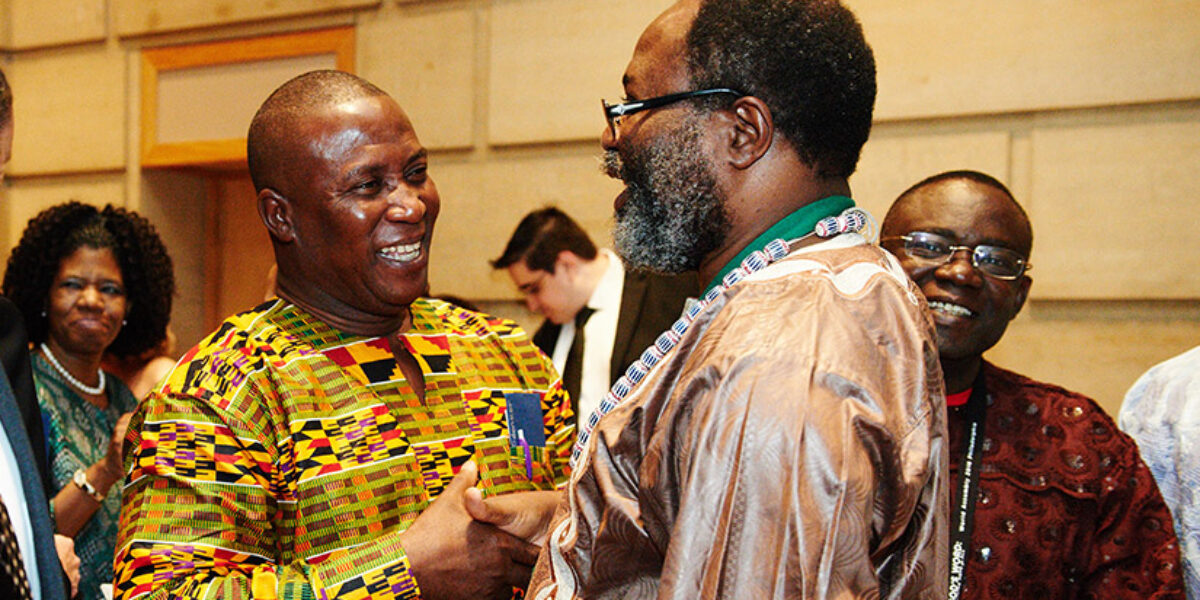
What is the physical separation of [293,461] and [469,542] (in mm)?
301

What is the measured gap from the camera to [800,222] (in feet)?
4.40

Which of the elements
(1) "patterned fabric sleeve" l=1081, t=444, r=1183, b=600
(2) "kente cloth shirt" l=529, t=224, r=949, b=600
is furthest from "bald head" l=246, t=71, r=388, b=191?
(1) "patterned fabric sleeve" l=1081, t=444, r=1183, b=600

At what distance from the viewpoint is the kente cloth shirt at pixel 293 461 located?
1440mm

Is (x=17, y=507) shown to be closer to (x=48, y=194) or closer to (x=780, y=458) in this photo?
(x=780, y=458)


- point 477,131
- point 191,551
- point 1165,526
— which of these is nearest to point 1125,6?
point 1165,526

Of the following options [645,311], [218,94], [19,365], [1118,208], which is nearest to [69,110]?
[218,94]

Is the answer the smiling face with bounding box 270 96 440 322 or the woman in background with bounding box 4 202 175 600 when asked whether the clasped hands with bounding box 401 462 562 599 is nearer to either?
the smiling face with bounding box 270 96 440 322

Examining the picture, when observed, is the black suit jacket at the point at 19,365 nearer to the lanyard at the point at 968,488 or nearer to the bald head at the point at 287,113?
the bald head at the point at 287,113

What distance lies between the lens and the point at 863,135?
1444 mm

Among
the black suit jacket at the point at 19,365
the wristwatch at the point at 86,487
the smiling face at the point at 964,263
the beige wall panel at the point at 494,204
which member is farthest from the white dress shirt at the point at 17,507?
the beige wall panel at the point at 494,204

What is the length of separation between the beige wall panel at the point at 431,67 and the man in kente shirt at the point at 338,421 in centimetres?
321

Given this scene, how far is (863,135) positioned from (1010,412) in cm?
105

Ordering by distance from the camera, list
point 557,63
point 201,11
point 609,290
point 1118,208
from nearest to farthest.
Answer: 1. point 1118,208
2. point 609,290
3. point 557,63
4. point 201,11

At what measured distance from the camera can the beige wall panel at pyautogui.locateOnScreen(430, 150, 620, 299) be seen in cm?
474
